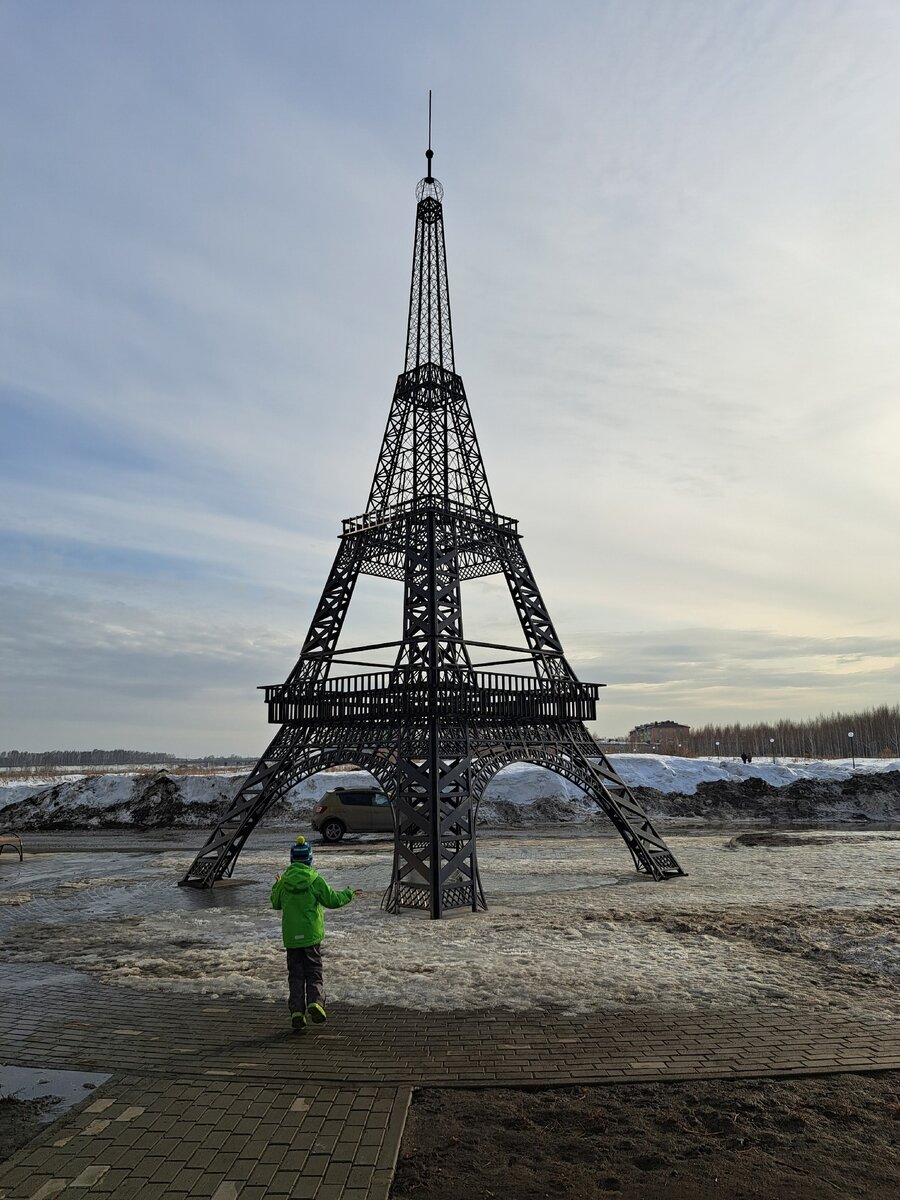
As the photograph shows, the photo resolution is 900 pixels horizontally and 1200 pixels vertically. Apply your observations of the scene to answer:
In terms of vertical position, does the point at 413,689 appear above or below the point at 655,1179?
above

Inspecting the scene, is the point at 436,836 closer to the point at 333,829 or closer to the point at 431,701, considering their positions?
the point at 431,701

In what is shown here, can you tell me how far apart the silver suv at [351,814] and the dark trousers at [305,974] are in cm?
1916

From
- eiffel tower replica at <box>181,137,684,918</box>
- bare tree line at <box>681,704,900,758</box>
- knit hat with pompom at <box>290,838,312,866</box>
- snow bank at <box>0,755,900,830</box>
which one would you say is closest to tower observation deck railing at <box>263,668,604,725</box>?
eiffel tower replica at <box>181,137,684,918</box>

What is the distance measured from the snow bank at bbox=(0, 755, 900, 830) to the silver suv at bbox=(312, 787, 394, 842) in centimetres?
889

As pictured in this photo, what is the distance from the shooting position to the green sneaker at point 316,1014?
7.89m

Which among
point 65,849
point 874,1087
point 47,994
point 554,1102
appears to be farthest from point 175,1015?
point 65,849

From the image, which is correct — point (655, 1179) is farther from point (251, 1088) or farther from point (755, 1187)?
point (251, 1088)

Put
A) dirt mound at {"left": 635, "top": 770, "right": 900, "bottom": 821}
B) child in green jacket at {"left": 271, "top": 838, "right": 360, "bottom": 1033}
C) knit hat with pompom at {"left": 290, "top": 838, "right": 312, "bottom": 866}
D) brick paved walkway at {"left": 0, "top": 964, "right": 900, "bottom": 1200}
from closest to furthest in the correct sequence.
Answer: brick paved walkway at {"left": 0, "top": 964, "right": 900, "bottom": 1200}, child in green jacket at {"left": 271, "top": 838, "right": 360, "bottom": 1033}, knit hat with pompom at {"left": 290, "top": 838, "right": 312, "bottom": 866}, dirt mound at {"left": 635, "top": 770, "right": 900, "bottom": 821}

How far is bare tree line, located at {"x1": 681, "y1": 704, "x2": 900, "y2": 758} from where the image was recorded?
94750mm

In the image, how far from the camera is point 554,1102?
6102 millimetres

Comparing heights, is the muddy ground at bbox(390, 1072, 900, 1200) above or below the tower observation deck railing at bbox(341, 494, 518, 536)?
below

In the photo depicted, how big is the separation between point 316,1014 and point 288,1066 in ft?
3.62

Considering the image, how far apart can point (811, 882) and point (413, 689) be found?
9.49 m

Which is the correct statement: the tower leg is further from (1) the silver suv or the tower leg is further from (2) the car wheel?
(2) the car wheel
